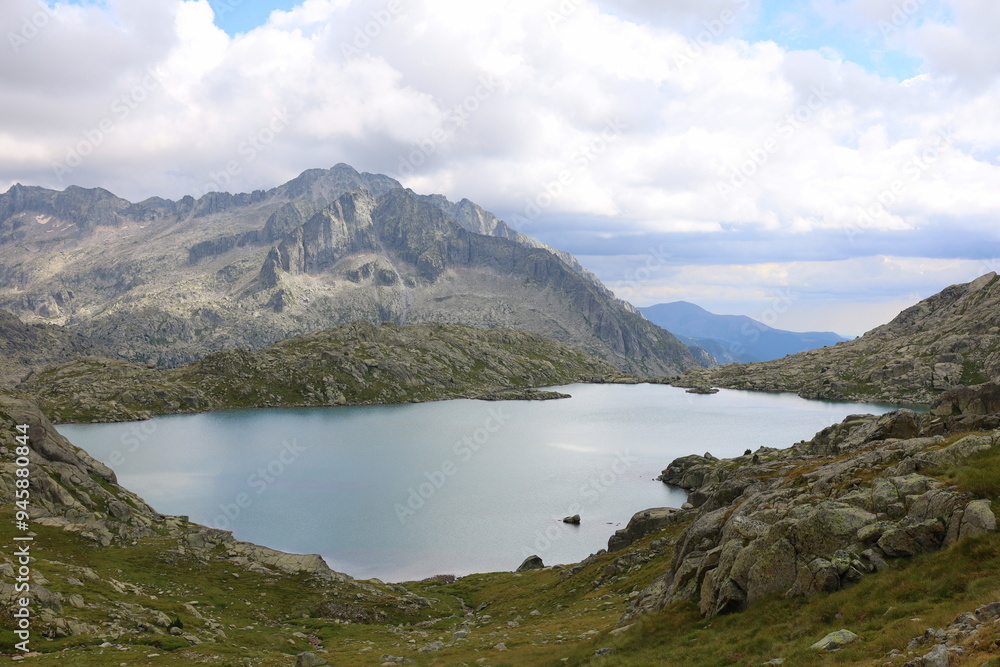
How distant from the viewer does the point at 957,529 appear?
23.1 m

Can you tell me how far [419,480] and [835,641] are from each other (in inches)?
4134

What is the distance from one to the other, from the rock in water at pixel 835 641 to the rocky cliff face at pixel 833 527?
14.5 feet

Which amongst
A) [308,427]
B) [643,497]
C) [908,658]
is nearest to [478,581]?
[643,497]

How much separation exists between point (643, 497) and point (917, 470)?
79269mm

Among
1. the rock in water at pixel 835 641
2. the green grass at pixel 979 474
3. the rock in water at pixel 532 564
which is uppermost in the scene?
the green grass at pixel 979 474

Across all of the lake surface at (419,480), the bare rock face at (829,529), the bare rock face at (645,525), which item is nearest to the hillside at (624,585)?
the bare rock face at (829,529)

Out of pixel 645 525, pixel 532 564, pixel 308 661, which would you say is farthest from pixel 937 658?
pixel 532 564

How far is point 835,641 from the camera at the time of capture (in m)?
20.0

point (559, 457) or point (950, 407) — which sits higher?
point (950, 407)

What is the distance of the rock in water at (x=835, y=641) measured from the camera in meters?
19.8

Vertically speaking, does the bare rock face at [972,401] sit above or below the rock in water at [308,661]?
above

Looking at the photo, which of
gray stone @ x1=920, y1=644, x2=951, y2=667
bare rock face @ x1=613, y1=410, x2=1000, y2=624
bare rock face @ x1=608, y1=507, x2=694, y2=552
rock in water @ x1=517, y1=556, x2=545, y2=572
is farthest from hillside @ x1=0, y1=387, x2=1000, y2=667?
rock in water @ x1=517, y1=556, x2=545, y2=572

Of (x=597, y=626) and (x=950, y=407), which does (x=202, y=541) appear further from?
(x=950, y=407)

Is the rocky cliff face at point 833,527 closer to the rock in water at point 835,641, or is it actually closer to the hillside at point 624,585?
the hillside at point 624,585
